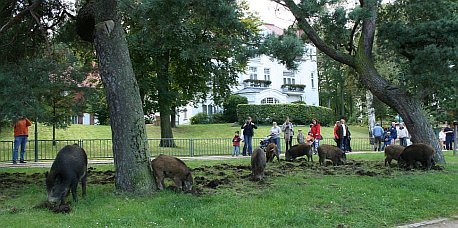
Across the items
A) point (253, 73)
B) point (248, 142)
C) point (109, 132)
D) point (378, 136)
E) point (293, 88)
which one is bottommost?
point (248, 142)

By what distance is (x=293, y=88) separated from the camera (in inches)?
2404

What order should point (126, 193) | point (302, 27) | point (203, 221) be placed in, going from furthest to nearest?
point (302, 27), point (126, 193), point (203, 221)

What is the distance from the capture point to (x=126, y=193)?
9422 millimetres

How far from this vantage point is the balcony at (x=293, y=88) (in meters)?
59.9

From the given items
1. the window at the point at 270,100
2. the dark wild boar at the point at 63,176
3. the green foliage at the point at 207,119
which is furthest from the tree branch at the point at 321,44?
the window at the point at 270,100

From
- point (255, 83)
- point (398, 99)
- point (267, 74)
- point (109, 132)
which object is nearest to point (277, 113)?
point (255, 83)

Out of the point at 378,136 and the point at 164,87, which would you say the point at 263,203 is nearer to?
the point at 164,87

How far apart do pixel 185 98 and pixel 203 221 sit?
2262cm

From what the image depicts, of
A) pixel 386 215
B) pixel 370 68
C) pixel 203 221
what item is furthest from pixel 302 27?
pixel 203 221

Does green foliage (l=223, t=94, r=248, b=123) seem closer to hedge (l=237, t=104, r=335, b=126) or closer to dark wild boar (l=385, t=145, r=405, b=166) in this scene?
hedge (l=237, t=104, r=335, b=126)

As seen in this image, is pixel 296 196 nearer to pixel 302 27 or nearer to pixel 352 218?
pixel 352 218

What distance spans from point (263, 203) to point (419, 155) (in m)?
7.25

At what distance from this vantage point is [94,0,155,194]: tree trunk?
9625mm

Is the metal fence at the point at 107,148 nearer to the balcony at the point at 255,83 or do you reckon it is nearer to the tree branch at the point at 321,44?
the tree branch at the point at 321,44
